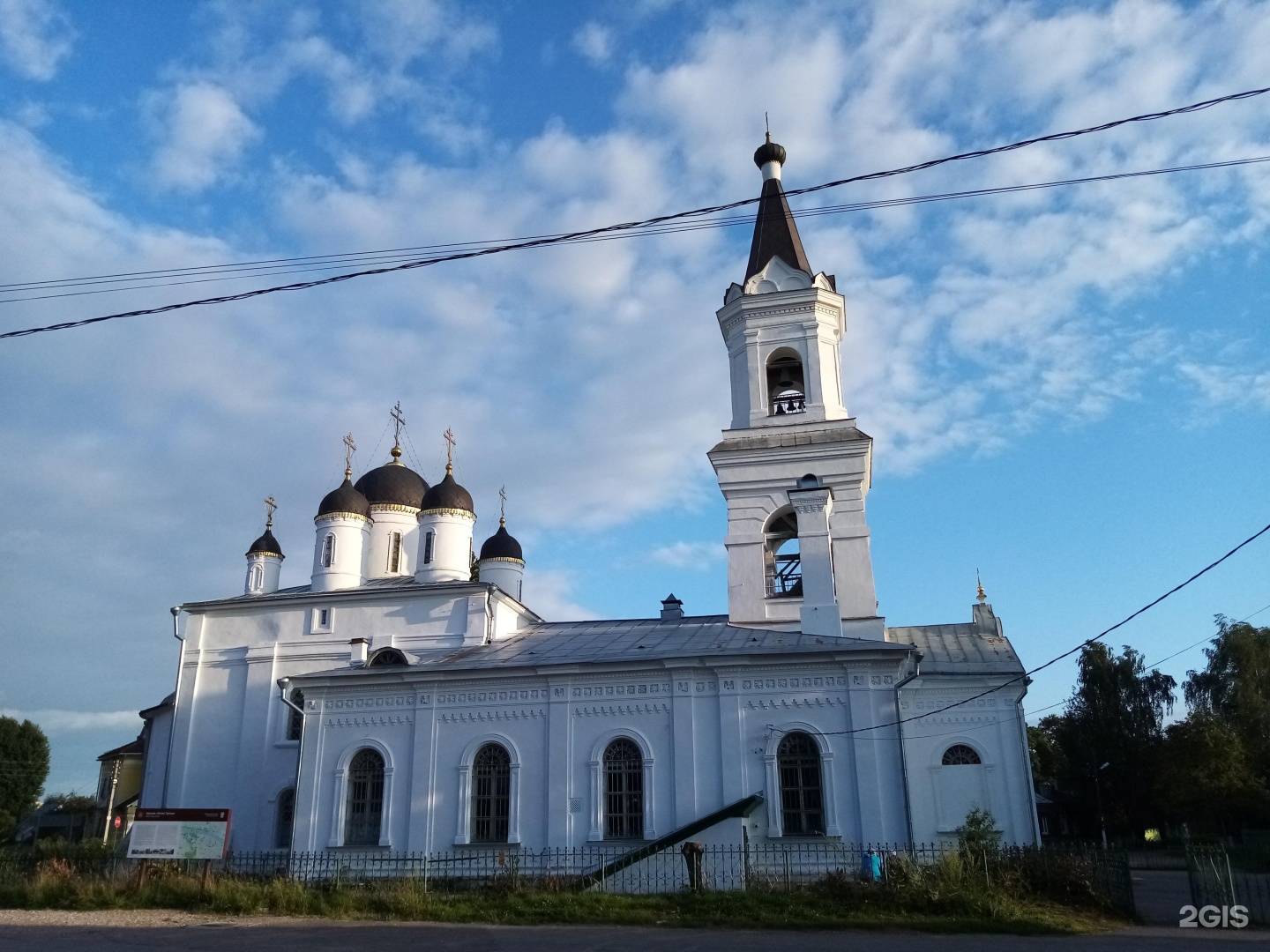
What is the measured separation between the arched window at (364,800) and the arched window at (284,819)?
11.6 ft

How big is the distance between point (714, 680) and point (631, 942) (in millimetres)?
7095

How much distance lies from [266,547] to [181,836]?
12.6 metres

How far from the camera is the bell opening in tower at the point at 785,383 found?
73.0 feet

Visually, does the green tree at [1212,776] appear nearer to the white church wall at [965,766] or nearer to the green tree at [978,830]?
the white church wall at [965,766]

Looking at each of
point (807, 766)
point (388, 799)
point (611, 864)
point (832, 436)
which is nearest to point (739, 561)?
point (832, 436)

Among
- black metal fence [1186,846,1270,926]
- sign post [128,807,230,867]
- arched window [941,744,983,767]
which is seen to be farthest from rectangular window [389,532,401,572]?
black metal fence [1186,846,1270,926]

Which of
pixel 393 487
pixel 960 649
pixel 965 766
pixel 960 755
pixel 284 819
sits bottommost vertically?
pixel 284 819

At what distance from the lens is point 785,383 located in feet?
73.9

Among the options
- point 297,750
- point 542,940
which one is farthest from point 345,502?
point 542,940

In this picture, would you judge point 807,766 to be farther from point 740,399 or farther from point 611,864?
point 740,399

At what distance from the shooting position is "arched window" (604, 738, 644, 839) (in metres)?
17.5

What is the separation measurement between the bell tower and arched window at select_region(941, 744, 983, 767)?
8.37ft

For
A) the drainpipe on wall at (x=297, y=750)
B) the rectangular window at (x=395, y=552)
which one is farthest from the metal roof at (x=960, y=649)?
the rectangular window at (x=395, y=552)

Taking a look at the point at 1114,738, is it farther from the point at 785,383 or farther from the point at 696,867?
the point at 696,867
